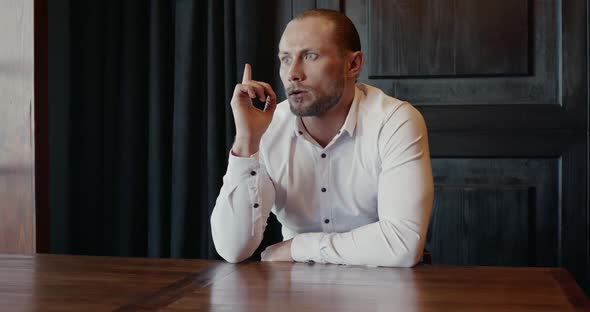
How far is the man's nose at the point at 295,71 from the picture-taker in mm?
1952

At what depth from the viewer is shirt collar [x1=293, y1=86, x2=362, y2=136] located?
1.97m

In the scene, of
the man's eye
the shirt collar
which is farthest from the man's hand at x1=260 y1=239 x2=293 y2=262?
the man's eye

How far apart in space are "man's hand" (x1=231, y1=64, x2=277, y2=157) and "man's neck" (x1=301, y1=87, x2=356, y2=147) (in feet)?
0.51

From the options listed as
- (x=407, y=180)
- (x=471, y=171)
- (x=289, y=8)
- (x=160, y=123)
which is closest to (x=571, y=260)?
(x=471, y=171)

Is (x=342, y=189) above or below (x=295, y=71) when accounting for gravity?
below

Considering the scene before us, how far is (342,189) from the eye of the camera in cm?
199

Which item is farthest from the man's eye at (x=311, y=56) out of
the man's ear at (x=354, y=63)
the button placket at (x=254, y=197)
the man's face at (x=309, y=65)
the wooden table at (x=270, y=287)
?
the wooden table at (x=270, y=287)

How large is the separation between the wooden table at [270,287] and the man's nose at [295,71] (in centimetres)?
60

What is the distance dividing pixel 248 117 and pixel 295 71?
7.5 inches

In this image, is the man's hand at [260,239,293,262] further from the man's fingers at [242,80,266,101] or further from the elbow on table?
the man's fingers at [242,80,266,101]

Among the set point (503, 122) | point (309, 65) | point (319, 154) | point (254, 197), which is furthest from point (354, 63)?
point (503, 122)

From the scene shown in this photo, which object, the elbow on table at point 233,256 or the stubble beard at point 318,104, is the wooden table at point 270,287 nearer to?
the elbow on table at point 233,256

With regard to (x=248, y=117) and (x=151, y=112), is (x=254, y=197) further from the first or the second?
(x=151, y=112)

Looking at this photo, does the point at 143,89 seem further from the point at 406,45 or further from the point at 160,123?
the point at 406,45
